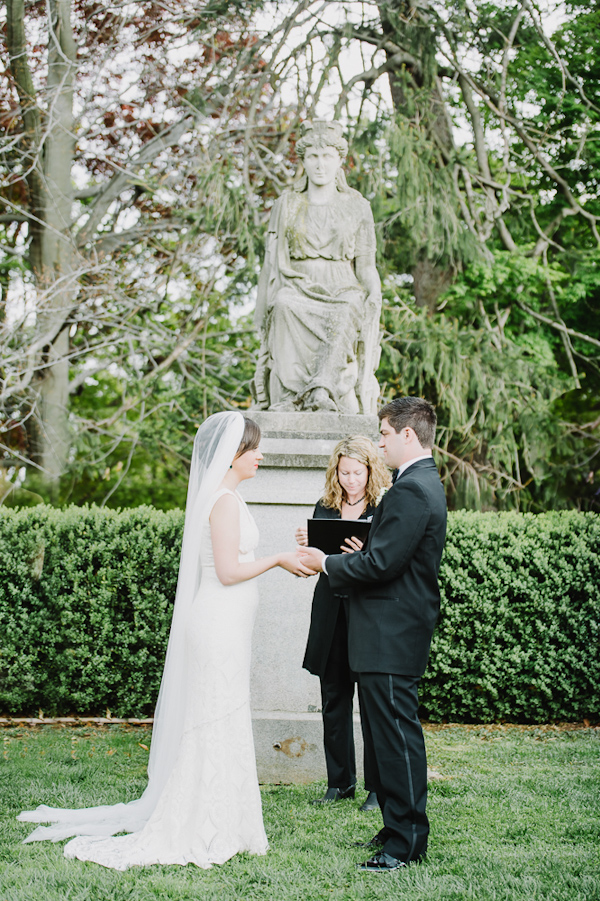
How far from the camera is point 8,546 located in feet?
23.5

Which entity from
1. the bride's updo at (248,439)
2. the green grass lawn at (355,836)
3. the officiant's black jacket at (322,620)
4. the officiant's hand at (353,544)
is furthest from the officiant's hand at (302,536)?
the green grass lawn at (355,836)

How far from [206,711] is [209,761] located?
21cm

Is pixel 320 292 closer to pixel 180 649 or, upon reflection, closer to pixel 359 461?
pixel 359 461

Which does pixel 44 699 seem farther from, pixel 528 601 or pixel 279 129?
pixel 279 129

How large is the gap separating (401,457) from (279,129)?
409 inches

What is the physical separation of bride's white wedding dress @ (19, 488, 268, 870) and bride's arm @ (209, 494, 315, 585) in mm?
62

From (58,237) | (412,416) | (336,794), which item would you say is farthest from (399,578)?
(58,237)

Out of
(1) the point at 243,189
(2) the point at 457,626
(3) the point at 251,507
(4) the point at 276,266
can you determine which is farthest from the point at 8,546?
(1) the point at 243,189

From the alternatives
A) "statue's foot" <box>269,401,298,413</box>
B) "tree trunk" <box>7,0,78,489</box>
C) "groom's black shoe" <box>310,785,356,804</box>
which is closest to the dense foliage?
"tree trunk" <box>7,0,78,489</box>

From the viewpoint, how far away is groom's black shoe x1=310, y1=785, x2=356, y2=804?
15.1ft

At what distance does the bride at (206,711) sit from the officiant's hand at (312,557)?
4 cm

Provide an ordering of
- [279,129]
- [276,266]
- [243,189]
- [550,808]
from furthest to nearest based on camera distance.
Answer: [279,129]
[243,189]
[276,266]
[550,808]

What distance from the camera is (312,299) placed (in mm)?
6219

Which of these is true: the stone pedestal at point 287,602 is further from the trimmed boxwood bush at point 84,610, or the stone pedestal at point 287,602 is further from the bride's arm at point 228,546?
the trimmed boxwood bush at point 84,610
